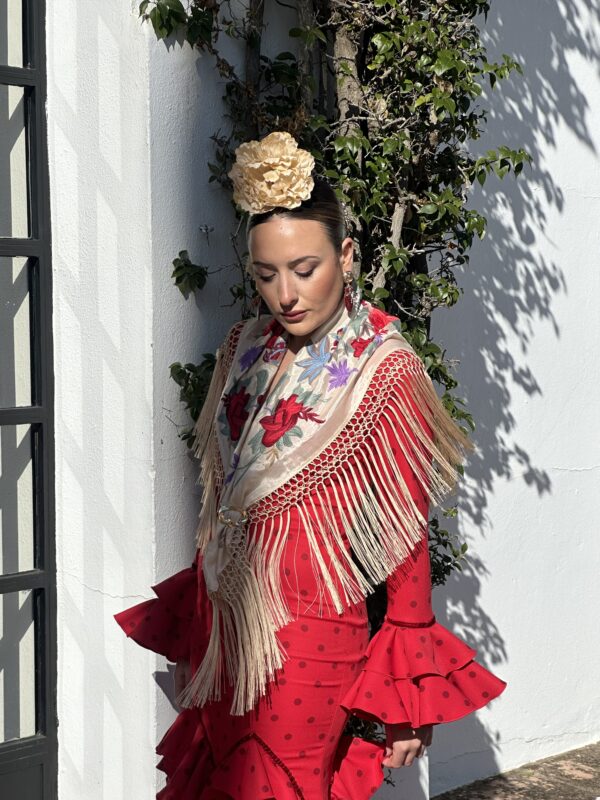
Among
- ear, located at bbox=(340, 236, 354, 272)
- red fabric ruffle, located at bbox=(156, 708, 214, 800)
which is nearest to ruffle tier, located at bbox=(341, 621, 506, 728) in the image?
red fabric ruffle, located at bbox=(156, 708, 214, 800)

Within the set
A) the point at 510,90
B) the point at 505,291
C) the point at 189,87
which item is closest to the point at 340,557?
the point at 189,87

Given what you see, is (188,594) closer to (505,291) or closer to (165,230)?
(165,230)

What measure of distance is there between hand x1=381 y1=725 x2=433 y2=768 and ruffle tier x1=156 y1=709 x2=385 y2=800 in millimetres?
108

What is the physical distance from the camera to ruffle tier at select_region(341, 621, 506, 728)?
8.05 ft

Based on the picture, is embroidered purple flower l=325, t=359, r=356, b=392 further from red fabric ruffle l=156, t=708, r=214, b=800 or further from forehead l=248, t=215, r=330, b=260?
red fabric ruffle l=156, t=708, r=214, b=800

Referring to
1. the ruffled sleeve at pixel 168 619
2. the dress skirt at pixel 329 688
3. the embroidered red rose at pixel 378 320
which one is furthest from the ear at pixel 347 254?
the ruffled sleeve at pixel 168 619

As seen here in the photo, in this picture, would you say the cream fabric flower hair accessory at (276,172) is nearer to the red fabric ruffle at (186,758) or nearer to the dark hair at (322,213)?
the dark hair at (322,213)

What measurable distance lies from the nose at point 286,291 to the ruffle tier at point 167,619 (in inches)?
27.0

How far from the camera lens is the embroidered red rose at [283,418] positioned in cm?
258

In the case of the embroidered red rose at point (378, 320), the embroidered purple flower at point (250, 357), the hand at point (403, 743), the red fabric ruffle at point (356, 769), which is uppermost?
the embroidered red rose at point (378, 320)

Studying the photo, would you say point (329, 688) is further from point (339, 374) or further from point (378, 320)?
point (378, 320)

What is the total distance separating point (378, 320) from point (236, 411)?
37 cm

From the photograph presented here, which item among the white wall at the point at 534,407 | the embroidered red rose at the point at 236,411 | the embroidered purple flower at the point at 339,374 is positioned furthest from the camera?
the white wall at the point at 534,407

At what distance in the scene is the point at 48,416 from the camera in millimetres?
3291
